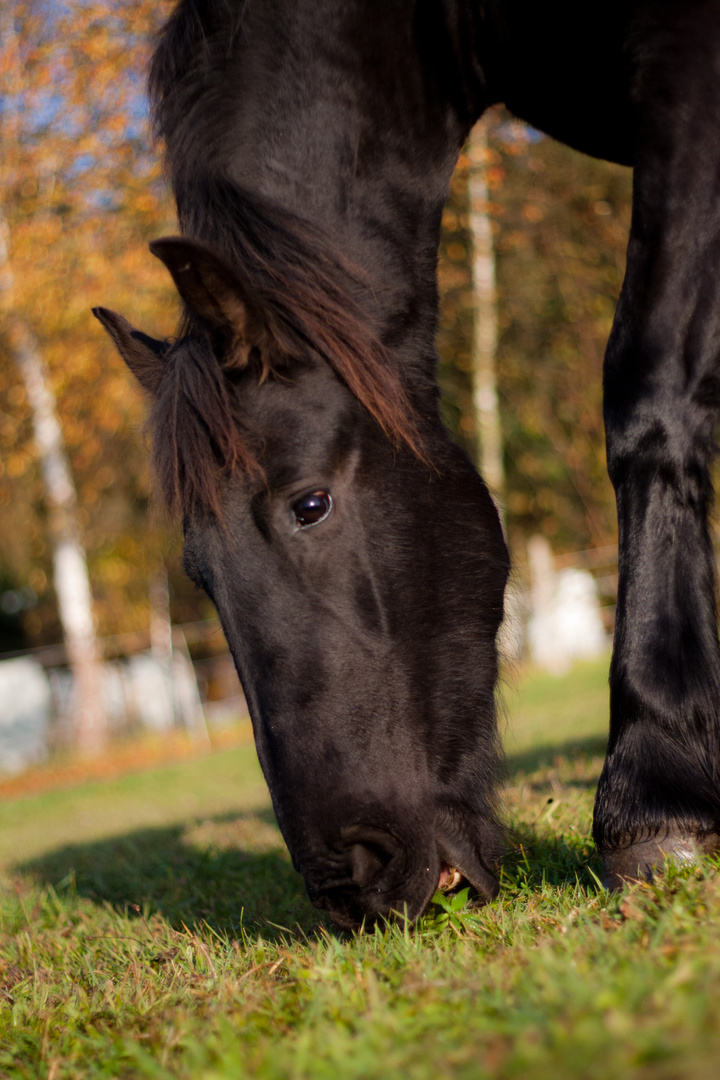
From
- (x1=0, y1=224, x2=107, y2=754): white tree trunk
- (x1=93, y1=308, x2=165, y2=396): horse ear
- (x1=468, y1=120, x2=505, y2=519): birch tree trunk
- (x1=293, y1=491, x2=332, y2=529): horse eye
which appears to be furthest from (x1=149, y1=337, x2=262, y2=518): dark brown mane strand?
(x1=0, y1=224, x2=107, y2=754): white tree trunk

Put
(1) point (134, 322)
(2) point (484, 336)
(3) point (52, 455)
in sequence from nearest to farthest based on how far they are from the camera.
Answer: (1) point (134, 322), (2) point (484, 336), (3) point (52, 455)

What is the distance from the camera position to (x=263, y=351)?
232 cm

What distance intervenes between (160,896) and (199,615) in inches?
1163

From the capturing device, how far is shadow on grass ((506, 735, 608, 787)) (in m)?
4.96

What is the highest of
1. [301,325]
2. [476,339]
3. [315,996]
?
[476,339]

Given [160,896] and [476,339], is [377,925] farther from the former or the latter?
[476,339]

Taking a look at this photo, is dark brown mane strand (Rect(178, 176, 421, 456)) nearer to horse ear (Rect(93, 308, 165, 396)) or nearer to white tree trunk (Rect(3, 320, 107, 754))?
horse ear (Rect(93, 308, 165, 396))

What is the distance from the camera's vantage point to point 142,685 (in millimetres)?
22422

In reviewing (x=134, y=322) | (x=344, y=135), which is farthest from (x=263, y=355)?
(x=134, y=322)

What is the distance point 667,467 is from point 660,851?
2.86 ft

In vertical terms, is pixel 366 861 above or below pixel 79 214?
below

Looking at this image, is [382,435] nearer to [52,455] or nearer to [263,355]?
[263,355]

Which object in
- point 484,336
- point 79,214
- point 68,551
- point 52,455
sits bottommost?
point 68,551

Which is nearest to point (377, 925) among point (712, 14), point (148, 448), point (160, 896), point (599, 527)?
point (148, 448)
